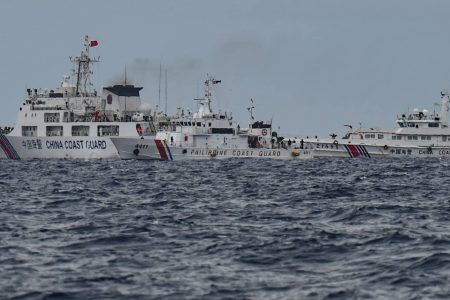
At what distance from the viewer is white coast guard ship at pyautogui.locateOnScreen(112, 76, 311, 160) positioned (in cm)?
10700

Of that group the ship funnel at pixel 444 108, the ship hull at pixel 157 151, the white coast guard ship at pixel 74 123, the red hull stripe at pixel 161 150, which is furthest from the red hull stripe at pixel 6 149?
the ship funnel at pixel 444 108

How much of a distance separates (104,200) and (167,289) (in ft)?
70.0

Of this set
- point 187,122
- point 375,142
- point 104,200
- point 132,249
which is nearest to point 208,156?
point 187,122

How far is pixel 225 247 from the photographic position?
25.0m

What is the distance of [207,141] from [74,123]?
55.0 ft

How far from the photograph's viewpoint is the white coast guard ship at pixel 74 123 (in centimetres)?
11119

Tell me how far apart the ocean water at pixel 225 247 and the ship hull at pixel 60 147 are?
2660 inches

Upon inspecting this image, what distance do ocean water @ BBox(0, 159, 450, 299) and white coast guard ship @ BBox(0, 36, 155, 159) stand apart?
226 ft

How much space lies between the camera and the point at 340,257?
23.5 m

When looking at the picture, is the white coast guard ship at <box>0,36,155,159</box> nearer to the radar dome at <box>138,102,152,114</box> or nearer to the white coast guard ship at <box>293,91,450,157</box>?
the radar dome at <box>138,102,152,114</box>

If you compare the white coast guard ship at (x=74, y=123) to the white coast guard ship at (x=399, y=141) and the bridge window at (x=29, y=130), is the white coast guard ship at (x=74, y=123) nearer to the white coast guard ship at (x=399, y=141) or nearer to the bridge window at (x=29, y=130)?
the bridge window at (x=29, y=130)

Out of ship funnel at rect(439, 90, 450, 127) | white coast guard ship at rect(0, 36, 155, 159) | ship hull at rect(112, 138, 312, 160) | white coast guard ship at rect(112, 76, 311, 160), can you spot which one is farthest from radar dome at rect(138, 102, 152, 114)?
ship funnel at rect(439, 90, 450, 127)

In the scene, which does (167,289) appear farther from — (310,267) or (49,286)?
(310,267)

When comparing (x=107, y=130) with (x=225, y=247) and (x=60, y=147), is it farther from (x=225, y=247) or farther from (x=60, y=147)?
(x=225, y=247)
